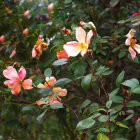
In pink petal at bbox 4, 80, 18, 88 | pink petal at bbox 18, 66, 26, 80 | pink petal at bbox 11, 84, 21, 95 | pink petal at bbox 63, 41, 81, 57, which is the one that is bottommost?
pink petal at bbox 11, 84, 21, 95

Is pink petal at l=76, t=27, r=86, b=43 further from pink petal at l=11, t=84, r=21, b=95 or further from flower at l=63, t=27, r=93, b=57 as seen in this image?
pink petal at l=11, t=84, r=21, b=95

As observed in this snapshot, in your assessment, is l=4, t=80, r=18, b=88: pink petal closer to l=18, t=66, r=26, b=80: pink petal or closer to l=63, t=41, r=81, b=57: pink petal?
l=18, t=66, r=26, b=80: pink petal

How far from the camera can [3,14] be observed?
1.40 m

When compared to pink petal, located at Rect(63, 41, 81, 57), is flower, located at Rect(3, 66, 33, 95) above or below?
below

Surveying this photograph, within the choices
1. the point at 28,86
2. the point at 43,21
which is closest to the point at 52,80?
the point at 28,86

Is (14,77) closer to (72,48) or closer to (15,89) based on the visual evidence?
(15,89)

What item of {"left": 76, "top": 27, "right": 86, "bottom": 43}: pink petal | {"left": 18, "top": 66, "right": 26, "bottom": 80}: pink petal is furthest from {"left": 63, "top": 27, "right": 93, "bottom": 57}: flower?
{"left": 18, "top": 66, "right": 26, "bottom": 80}: pink petal

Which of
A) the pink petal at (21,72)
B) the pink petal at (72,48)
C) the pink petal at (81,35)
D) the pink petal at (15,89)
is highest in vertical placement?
the pink petal at (81,35)

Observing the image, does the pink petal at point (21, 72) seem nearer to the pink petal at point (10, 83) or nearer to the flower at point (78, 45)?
the pink petal at point (10, 83)

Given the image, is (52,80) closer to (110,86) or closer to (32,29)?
(32,29)

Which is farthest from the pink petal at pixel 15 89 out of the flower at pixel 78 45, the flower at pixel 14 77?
the flower at pixel 78 45

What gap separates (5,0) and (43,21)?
302 mm

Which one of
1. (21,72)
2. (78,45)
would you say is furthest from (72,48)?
(21,72)

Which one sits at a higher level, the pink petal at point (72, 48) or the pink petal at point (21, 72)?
the pink petal at point (72, 48)
